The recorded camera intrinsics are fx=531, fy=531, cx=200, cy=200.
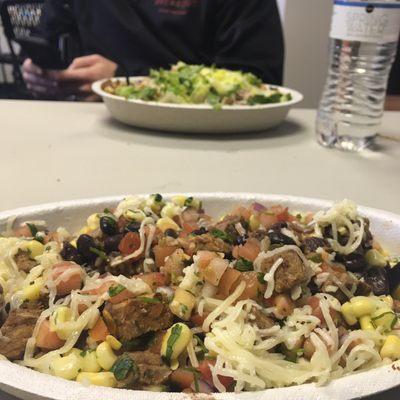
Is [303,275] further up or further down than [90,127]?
further up

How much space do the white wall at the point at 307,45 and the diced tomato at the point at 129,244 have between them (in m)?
3.91

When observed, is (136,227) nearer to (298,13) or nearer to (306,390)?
(306,390)

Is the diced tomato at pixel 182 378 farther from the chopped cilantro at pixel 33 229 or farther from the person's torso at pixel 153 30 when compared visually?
the person's torso at pixel 153 30

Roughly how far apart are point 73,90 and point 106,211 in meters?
2.35

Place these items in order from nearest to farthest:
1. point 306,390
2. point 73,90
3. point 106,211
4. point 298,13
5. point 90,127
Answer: point 306,390 → point 106,211 → point 90,127 → point 73,90 → point 298,13

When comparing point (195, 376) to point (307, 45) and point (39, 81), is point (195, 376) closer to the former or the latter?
point (39, 81)

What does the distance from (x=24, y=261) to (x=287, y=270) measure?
20.9 inches

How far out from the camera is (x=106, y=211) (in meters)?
1.22

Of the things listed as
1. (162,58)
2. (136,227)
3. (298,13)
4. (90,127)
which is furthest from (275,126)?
(298,13)

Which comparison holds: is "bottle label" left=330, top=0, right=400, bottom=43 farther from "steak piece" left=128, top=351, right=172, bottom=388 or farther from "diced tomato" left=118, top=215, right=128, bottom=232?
"steak piece" left=128, top=351, right=172, bottom=388

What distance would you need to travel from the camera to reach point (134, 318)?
870 millimetres

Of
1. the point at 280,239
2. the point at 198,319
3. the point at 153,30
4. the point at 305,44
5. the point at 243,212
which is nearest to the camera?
the point at 198,319

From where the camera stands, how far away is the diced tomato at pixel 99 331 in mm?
889

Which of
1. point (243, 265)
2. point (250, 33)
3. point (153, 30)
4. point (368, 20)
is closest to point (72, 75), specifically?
point (153, 30)
